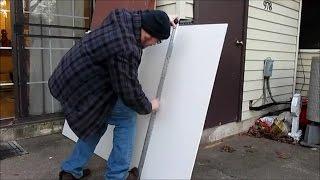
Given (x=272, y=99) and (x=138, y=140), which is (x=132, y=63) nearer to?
(x=138, y=140)

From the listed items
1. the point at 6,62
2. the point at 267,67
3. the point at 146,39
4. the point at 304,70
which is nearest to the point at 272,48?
the point at 267,67

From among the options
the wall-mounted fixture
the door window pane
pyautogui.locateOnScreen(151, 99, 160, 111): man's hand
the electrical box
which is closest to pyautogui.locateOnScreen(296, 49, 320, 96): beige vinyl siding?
the electrical box

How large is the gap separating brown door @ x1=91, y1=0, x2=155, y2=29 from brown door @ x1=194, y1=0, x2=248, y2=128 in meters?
0.87

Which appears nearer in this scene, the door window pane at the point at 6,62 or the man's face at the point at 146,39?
the man's face at the point at 146,39

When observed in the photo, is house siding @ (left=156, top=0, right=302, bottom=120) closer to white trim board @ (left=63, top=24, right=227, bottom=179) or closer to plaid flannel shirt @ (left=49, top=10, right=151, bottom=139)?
white trim board @ (left=63, top=24, right=227, bottom=179)

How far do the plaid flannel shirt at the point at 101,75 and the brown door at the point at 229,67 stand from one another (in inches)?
76.9

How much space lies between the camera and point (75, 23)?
4699 mm

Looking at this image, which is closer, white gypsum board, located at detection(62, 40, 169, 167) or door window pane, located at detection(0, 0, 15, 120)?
white gypsum board, located at detection(62, 40, 169, 167)

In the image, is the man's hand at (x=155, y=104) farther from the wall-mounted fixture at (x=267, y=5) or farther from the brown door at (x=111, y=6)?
the wall-mounted fixture at (x=267, y=5)

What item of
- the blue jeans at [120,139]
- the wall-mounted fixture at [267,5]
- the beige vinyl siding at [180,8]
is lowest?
the blue jeans at [120,139]

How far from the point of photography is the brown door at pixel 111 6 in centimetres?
394

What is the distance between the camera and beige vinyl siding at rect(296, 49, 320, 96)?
6160 mm

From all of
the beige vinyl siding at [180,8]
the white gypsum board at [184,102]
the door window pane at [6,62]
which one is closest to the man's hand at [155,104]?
the white gypsum board at [184,102]

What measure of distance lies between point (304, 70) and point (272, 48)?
1167 mm
